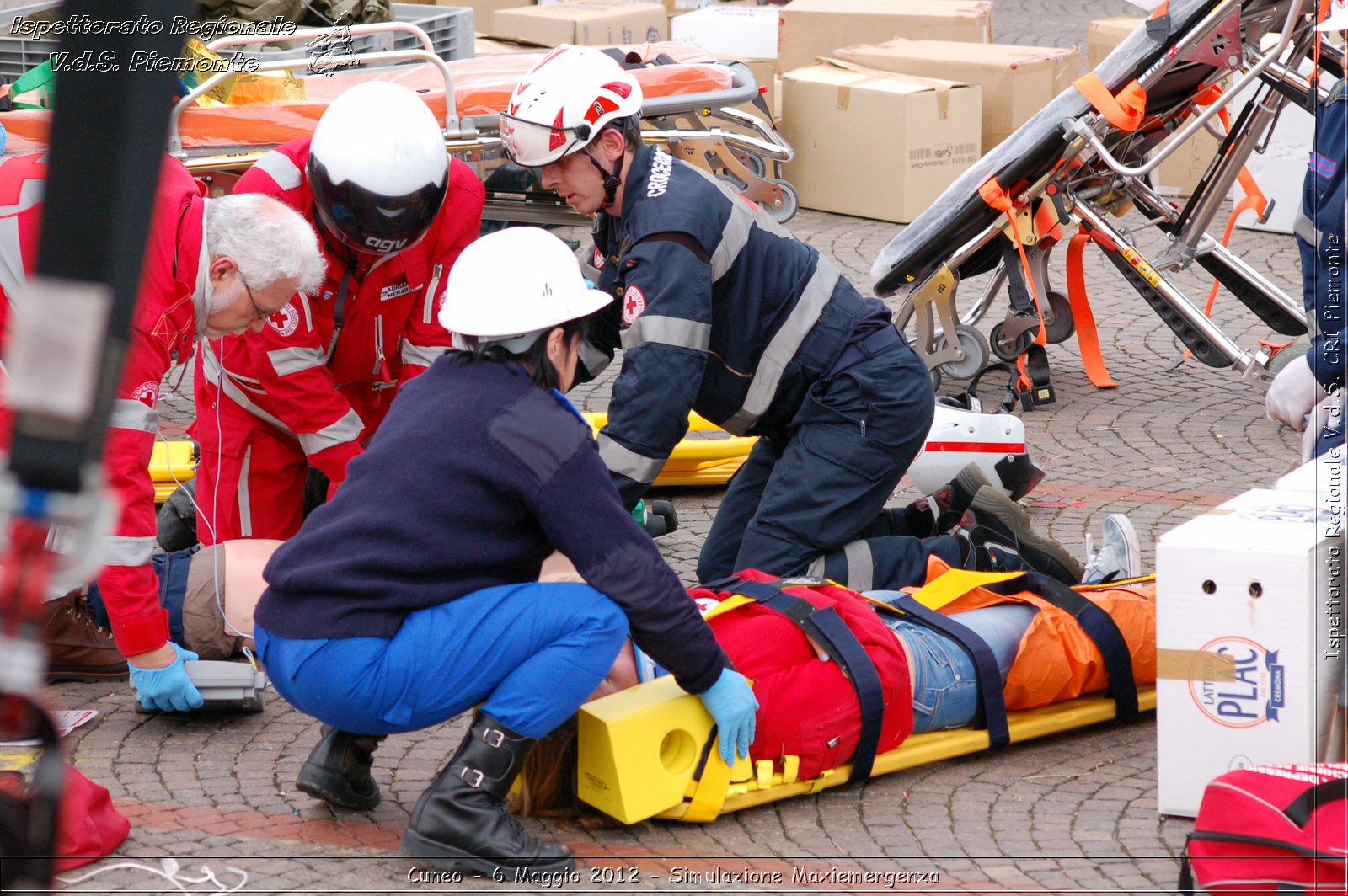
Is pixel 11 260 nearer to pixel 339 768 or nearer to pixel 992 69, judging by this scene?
pixel 339 768

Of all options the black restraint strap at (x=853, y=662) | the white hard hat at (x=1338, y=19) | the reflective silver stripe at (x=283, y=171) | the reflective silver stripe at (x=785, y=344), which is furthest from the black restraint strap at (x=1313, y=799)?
the reflective silver stripe at (x=283, y=171)

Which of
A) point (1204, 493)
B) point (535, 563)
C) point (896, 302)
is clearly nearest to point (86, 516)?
point (535, 563)

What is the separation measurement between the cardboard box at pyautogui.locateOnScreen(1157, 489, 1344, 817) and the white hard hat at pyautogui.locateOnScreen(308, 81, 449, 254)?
2.16 metres

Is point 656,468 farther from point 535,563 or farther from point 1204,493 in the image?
point 1204,493

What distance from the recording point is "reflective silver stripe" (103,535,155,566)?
329cm

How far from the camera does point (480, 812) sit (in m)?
2.87

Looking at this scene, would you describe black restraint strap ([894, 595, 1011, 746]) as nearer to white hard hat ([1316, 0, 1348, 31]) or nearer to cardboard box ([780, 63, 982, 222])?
white hard hat ([1316, 0, 1348, 31])

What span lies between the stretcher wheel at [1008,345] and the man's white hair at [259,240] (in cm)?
352

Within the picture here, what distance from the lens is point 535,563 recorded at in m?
3.06

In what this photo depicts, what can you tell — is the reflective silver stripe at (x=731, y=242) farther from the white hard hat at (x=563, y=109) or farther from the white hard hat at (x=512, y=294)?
the white hard hat at (x=512, y=294)

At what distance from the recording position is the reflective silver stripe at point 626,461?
12.2 ft

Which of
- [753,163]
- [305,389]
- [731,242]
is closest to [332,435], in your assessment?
[305,389]

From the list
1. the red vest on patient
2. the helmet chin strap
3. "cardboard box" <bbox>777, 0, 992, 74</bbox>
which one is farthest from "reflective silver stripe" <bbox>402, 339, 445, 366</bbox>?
"cardboard box" <bbox>777, 0, 992, 74</bbox>

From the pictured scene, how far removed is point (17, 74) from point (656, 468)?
5310mm
